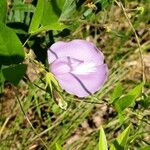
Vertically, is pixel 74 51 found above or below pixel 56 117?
above

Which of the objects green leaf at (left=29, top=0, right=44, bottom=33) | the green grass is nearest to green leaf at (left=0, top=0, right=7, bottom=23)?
green leaf at (left=29, top=0, right=44, bottom=33)

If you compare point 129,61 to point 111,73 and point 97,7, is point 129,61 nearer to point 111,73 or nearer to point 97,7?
point 111,73

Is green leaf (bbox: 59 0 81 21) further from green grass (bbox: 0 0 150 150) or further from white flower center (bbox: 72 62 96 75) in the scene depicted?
green grass (bbox: 0 0 150 150)

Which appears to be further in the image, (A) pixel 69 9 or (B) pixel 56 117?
(B) pixel 56 117

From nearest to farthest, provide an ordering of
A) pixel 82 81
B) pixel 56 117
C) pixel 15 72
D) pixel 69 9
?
pixel 15 72 → pixel 82 81 → pixel 69 9 → pixel 56 117

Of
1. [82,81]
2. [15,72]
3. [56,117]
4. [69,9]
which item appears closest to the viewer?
[15,72]

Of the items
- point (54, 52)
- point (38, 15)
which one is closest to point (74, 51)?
point (54, 52)

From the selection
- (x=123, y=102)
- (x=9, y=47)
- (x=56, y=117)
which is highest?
(x=9, y=47)

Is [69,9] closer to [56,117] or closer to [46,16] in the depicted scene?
[46,16]
